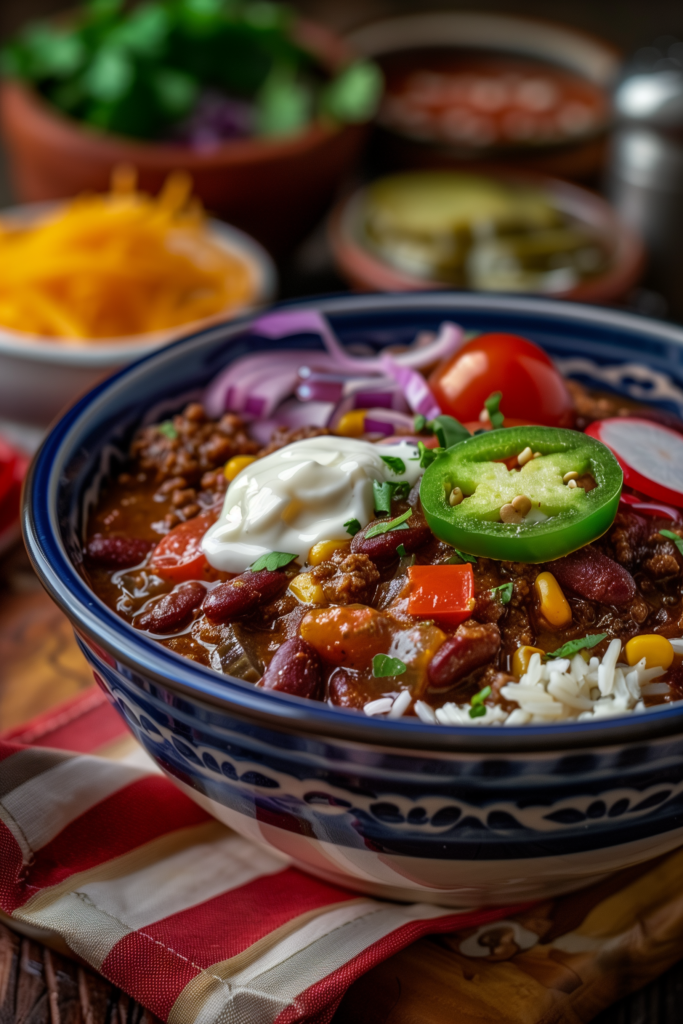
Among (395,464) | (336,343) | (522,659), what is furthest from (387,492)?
(336,343)

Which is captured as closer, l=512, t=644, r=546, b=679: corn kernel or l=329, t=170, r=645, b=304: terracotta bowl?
l=512, t=644, r=546, b=679: corn kernel

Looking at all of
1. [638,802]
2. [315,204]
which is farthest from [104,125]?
[638,802]

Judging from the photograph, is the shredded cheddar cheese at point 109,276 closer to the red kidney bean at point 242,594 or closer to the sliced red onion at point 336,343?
the sliced red onion at point 336,343

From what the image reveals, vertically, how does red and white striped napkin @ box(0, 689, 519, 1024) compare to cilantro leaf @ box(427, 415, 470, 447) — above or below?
below

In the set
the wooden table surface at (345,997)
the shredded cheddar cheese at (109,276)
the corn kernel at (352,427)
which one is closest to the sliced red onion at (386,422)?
the corn kernel at (352,427)

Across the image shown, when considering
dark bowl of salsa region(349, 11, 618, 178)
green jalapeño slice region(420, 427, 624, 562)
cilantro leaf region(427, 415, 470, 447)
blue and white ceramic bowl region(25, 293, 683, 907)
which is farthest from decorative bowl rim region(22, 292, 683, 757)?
dark bowl of salsa region(349, 11, 618, 178)

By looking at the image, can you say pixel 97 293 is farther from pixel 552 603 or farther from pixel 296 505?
pixel 552 603

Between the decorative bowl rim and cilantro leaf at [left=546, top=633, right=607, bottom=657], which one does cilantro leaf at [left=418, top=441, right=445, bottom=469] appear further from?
the decorative bowl rim
